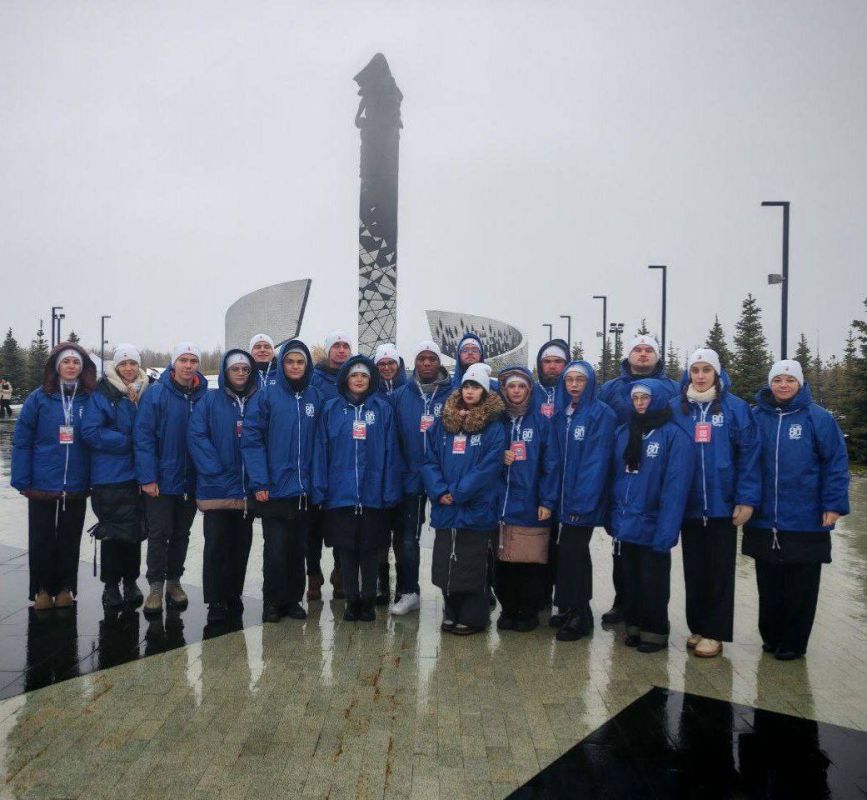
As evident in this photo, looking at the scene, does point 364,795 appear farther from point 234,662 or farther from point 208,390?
point 208,390

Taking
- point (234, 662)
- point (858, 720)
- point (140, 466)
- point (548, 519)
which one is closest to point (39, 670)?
point (234, 662)

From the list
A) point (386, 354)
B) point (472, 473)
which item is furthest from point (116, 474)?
point (472, 473)

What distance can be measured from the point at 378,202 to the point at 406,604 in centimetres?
2869

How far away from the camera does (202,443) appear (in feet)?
19.4

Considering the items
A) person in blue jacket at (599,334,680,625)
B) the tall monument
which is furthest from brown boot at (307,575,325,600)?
the tall monument

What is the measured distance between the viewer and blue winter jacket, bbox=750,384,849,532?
16.7ft

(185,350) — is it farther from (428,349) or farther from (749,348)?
(749,348)

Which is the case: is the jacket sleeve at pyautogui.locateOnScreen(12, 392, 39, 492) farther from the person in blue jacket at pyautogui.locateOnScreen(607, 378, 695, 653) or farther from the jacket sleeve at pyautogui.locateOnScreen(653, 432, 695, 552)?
the jacket sleeve at pyautogui.locateOnScreen(653, 432, 695, 552)

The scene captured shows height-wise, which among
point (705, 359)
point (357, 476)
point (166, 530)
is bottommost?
point (166, 530)

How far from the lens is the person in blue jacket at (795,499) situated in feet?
16.8

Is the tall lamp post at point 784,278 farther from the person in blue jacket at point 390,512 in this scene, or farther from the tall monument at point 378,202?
the tall monument at point 378,202

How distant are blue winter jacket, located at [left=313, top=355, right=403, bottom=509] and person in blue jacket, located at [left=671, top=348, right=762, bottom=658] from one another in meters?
2.01

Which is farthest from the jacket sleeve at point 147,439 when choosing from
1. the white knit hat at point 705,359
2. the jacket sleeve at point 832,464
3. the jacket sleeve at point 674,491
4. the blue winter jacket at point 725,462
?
the jacket sleeve at point 832,464

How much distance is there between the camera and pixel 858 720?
165 inches
